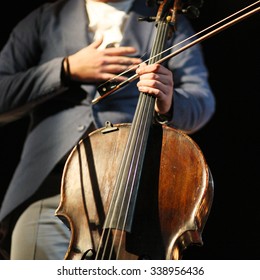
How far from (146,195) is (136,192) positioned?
17 millimetres

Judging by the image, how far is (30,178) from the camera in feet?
3.62

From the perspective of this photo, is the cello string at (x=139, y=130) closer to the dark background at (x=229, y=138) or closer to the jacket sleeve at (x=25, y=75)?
the jacket sleeve at (x=25, y=75)

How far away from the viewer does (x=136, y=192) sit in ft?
2.78

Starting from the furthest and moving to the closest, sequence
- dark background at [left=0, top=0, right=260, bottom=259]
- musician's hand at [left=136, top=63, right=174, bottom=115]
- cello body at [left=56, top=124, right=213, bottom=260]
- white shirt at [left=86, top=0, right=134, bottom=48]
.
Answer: dark background at [left=0, top=0, right=260, bottom=259]
white shirt at [left=86, top=0, right=134, bottom=48]
musician's hand at [left=136, top=63, right=174, bottom=115]
cello body at [left=56, top=124, right=213, bottom=260]

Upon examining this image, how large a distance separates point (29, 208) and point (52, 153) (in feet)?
0.41

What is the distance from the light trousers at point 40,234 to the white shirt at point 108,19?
1.30 feet

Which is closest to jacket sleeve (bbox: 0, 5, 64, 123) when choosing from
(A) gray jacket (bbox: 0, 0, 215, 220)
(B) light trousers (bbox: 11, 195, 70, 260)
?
(A) gray jacket (bbox: 0, 0, 215, 220)

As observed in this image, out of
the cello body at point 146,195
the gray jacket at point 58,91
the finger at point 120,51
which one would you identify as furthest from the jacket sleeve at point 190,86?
the cello body at point 146,195

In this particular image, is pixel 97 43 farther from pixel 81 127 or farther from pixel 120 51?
pixel 81 127

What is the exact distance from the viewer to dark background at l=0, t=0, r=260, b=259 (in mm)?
1405

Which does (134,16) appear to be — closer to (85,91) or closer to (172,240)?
(85,91)

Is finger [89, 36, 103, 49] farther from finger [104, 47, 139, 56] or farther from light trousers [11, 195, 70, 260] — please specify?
light trousers [11, 195, 70, 260]

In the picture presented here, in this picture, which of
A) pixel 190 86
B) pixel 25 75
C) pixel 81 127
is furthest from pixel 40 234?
pixel 190 86
